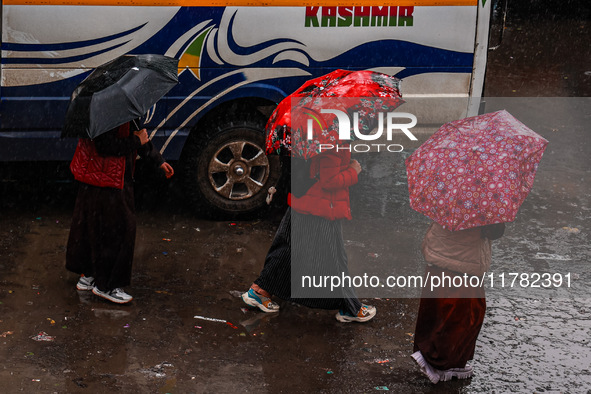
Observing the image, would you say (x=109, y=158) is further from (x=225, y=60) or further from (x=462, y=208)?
(x=462, y=208)

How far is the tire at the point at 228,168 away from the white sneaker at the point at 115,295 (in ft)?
5.83

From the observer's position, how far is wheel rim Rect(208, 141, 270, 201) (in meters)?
7.31

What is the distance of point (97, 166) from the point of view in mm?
5543

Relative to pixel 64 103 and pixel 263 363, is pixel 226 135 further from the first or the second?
pixel 263 363

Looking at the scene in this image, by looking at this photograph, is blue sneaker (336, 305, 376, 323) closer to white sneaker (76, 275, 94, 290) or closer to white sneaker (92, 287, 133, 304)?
white sneaker (92, 287, 133, 304)

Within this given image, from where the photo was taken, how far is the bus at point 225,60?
6.72 meters

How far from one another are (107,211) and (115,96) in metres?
0.85

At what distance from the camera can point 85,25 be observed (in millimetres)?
6691

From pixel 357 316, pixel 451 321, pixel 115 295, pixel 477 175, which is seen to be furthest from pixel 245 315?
pixel 477 175

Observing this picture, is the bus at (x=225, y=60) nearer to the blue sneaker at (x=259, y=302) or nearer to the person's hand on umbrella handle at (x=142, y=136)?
the person's hand on umbrella handle at (x=142, y=136)

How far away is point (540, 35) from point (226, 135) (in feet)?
32.5

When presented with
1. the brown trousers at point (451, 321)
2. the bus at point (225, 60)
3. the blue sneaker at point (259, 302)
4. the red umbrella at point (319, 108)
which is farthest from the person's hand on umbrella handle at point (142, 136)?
the brown trousers at point (451, 321)

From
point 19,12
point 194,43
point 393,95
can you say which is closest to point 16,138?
point 19,12

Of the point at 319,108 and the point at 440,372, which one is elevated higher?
the point at 319,108
